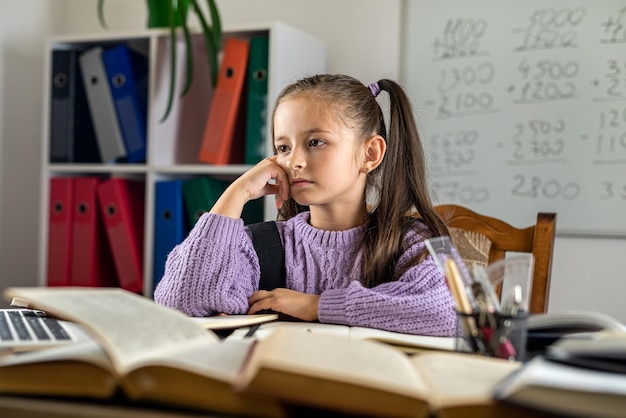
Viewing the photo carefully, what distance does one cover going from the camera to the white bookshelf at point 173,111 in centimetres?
242

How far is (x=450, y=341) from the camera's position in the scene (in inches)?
37.7

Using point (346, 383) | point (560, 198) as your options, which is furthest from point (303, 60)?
point (346, 383)

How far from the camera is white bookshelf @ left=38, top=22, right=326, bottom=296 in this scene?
7.95 feet

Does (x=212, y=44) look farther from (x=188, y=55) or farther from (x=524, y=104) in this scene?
(x=524, y=104)

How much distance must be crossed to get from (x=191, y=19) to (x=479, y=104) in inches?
42.6

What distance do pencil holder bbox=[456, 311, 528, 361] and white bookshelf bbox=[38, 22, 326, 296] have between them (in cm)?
162

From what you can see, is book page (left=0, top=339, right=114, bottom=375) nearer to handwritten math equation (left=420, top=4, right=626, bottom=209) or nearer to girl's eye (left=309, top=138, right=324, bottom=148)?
girl's eye (left=309, top=138, right=324, bottom=148)

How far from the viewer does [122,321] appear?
2.13 feet

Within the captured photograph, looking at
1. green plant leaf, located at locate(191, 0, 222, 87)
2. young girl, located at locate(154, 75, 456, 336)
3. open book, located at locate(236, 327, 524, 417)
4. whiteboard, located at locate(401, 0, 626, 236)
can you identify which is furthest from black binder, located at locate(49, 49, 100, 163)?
open book, located at locate(236, 327, 524, 417)

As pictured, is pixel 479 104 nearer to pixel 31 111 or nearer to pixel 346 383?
pixel 31 111

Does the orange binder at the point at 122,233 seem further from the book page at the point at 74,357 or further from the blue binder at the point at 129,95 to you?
the book page at the point at 74,357

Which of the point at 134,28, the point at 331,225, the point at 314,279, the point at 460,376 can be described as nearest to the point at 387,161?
the point at 331,225

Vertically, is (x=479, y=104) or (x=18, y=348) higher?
(x=479, y=104)

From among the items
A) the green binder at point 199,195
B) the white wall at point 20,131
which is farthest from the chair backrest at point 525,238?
the white wall at point 20,131
